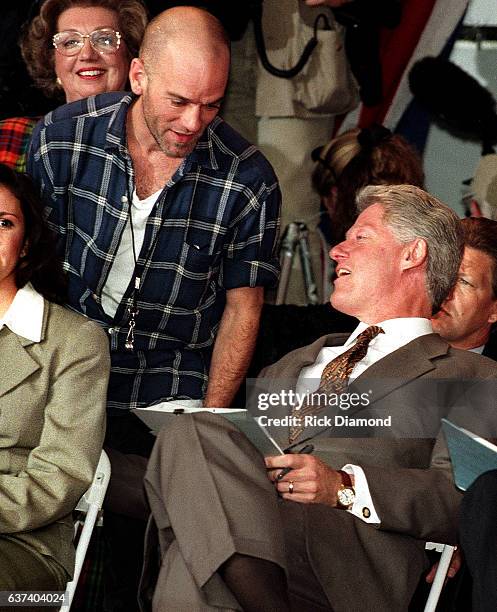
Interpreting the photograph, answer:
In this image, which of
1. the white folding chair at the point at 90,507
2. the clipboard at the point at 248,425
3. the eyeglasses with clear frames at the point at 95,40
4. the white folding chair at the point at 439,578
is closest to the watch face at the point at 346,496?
the clipboard at the point at 248,425

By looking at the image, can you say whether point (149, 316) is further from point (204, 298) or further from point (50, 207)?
point (50, 207)

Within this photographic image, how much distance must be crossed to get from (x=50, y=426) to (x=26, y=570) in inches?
14.3

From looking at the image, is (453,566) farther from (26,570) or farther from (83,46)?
(83,46)

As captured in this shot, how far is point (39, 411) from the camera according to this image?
3338 millimetres

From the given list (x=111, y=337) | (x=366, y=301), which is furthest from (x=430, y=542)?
(x=111, y=337)

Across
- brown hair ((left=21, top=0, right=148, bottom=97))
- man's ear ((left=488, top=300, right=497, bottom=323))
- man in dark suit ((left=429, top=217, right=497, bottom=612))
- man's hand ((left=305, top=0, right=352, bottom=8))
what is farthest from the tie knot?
man's hand ((left=305, top=0, right=352, bottom=8))

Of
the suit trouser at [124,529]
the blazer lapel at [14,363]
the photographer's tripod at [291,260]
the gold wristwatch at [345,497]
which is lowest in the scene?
the suit trouser at [124,529]

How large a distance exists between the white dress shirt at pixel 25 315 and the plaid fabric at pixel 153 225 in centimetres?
49

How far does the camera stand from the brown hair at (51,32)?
14.9 feet

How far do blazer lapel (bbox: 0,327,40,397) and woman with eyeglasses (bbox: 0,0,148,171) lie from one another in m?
1.15

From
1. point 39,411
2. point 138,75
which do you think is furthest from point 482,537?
point 138,75

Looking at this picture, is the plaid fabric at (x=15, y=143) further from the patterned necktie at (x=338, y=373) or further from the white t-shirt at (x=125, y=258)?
the patterned necktie at (x=338, y=373)

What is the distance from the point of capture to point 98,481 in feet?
11.1

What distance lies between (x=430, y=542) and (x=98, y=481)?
848mm
